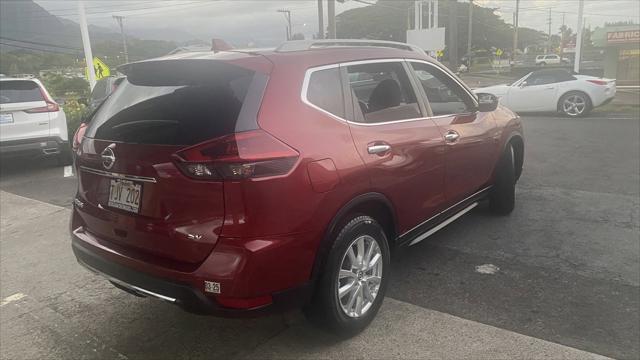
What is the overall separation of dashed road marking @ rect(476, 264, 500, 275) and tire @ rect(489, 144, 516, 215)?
111cm

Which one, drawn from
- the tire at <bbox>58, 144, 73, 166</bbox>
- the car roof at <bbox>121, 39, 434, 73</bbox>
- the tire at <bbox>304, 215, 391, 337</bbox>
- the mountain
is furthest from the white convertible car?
the mountain

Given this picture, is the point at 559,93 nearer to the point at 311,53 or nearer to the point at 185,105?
the point at 311,53

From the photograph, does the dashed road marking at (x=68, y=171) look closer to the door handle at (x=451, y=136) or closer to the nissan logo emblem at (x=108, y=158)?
the nissan logo emblem at (x=108, y=158)

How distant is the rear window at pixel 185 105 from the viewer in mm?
2543

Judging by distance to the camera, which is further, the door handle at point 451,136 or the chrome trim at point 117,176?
the door handle at point 451,136

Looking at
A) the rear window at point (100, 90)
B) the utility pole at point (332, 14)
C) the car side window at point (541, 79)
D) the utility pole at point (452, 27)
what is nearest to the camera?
the rear window at point (100, 90)

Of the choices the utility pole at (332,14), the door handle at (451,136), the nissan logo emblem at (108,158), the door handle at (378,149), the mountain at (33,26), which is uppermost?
the mountain at (33,26)

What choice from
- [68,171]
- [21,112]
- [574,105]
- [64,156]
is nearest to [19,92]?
[21,112]

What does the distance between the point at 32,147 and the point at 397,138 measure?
688 centimetres

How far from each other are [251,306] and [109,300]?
1.69m

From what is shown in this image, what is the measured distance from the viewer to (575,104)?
13312mm

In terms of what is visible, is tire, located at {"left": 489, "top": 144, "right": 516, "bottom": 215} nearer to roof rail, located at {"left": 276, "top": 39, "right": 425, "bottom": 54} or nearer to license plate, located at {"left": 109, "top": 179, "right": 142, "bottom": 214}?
roof rail, located at {"left": 276, "top": 39, "right": 425, "bottom": 54}

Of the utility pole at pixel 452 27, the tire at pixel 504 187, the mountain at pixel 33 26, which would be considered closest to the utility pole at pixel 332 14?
the utility pole at pixel 452 27

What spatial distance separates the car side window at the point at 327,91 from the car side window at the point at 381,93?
12cm
